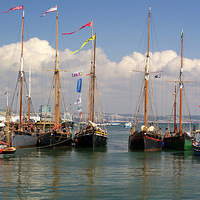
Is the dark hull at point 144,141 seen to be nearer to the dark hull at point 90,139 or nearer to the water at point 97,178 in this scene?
the dark hull at point 90,139

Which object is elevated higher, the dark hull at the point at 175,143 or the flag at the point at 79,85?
the flag at the point at 79,85

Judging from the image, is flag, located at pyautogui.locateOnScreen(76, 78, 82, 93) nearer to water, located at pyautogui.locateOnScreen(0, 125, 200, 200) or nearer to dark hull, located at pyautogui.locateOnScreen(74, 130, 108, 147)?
dark hull, located at pyautogui.locateOnScreen(74, 130, 108, 147)

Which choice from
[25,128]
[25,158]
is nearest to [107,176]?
[25,158]

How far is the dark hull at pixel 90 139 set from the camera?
60.0 metres

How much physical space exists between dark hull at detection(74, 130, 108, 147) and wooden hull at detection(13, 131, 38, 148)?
7344mm

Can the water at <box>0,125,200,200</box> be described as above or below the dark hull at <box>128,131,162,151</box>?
below

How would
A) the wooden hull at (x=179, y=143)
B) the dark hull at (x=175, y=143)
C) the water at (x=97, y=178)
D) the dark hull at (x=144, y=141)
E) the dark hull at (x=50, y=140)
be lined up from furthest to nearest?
1. the dark hull at (x=50, y=140)
2. the dark hull at (x=175, y=143)
3. the wooden hull at (x=179, y=143)
4. the dark hull at (x=144, y=141)
5. the water at (x=97, y=178)

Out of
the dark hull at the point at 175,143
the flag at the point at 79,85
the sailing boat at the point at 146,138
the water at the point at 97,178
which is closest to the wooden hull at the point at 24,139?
the water at the point at 97,178

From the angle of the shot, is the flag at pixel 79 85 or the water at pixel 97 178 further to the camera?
the flag at pixel 79 85

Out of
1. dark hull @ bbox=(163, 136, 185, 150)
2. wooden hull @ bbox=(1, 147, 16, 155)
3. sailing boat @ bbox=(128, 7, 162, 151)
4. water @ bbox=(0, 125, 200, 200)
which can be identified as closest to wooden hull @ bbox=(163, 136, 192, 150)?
dark hull @ bbox=(163, 136, 185, 150)

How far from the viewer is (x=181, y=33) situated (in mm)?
64750

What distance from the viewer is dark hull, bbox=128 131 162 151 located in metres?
54.1

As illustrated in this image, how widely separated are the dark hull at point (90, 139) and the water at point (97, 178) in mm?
12824

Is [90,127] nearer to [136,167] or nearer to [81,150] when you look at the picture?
[81,150]
